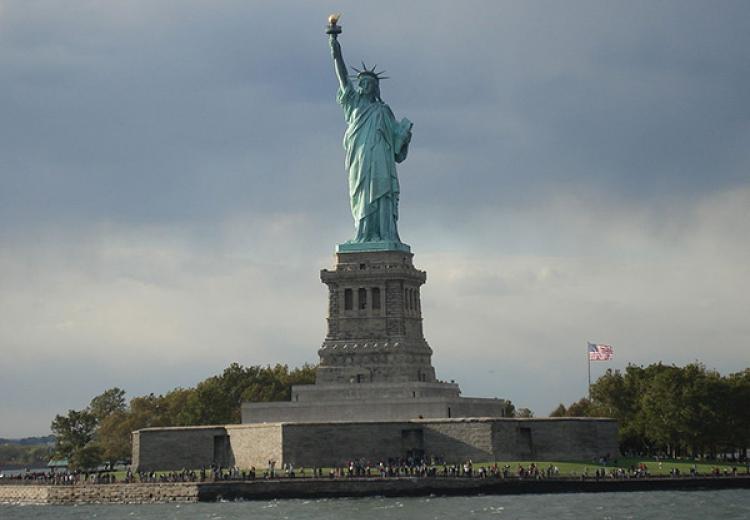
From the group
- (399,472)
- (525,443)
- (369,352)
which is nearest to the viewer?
(399,472)

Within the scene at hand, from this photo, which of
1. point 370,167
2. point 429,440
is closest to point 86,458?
point 370,167

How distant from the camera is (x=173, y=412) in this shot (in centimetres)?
9962

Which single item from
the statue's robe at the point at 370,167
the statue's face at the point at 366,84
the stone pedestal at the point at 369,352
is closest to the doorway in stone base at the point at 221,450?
the stone pedestal at the point at 369,352

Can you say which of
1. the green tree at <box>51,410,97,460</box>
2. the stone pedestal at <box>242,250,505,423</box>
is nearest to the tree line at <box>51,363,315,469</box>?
the green tree at <box>51,410,97,460</box>

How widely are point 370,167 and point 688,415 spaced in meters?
24.4

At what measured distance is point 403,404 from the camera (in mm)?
75125

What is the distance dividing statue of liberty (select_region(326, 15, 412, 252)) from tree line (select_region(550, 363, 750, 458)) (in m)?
18.9

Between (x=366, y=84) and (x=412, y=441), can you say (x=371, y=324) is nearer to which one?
(x=412, y=441)

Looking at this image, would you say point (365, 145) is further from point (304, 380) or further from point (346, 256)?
point (304, 380)

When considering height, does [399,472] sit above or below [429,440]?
below

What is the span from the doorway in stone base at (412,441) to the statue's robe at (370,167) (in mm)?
14061

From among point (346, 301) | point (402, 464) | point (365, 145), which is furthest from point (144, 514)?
point (365, 145)

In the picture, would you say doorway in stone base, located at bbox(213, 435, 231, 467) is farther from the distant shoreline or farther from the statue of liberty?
the statue of liberty

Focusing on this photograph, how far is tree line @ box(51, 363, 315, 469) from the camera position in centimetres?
9425
